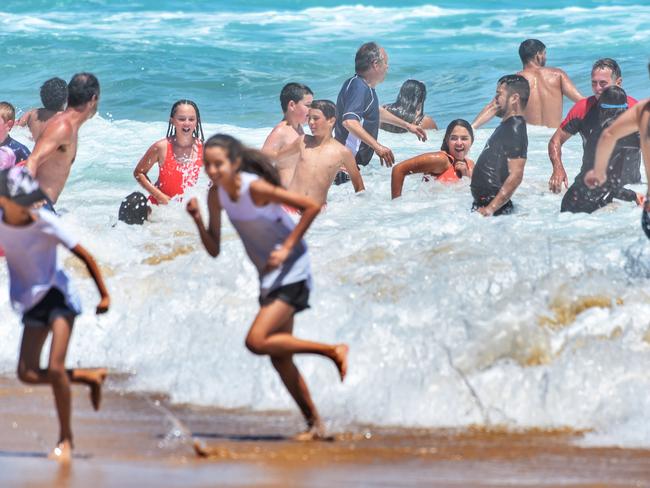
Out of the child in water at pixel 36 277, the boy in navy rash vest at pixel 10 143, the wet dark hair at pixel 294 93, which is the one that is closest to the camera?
the child in water at pixel 36 277

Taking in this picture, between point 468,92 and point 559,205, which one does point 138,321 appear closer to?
point 559,205

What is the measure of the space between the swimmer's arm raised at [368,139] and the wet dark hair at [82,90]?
298cm

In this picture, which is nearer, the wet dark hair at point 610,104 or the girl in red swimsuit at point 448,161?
the girl in red swimsuit at point 448,161

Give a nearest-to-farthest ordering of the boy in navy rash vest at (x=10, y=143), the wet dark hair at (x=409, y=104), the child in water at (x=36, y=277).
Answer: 1. the child in water at (x=36, y=277)
2. the boy in navy rash vest at (x=10, y=143)
3. the wet dark hair at (x=409, y=104)

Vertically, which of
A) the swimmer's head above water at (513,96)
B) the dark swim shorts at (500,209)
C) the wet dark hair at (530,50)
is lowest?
the dark swim shorts at (500,209)

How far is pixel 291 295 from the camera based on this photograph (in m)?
5.67

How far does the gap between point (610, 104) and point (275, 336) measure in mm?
→ 5412

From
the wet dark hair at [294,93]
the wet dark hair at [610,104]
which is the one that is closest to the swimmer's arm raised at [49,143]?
the wet dark hair at [294,93]

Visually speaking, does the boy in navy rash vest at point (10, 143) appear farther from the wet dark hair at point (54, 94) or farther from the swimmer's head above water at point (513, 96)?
the swimmer's head above water at point (513, 96)

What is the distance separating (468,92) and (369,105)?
9.17 m

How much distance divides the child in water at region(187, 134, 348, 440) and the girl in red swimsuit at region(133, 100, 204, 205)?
4.82 metres

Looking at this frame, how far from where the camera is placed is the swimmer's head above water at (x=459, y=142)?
10.1m

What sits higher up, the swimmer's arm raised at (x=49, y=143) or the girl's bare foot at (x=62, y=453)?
the swimmer's arm raised at (x=49, y=143)

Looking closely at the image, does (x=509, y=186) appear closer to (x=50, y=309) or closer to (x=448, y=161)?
(x=448, y=161)
